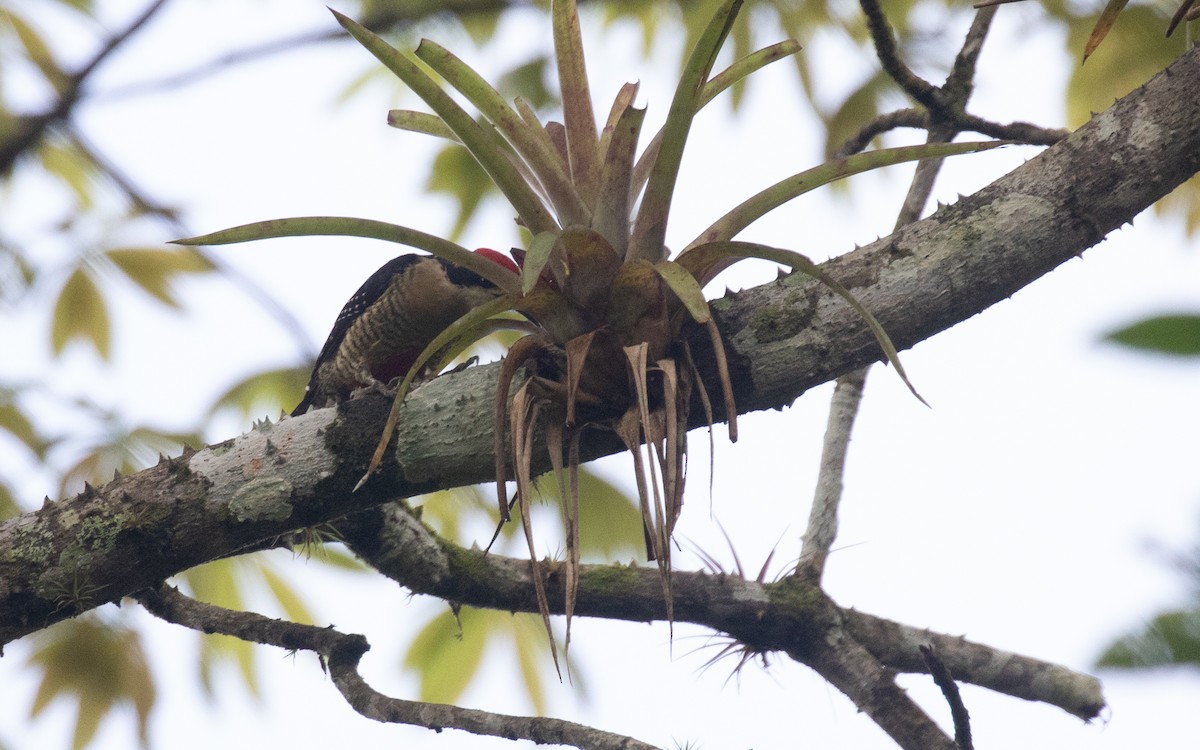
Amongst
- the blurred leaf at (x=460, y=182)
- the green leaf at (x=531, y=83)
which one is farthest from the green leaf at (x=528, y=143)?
the blurred leaf at (x=460, y=182)

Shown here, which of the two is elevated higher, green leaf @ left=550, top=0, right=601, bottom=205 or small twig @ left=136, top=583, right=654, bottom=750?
green leaf @ left=550, top=0, right=601, bottom=205

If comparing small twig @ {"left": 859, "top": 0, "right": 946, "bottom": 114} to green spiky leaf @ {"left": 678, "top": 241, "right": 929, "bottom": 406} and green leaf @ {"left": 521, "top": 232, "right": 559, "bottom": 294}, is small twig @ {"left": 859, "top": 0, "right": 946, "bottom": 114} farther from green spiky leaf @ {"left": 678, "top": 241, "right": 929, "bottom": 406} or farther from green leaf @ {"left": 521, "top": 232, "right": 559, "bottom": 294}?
green leaf @ {"left": 521, "top": 232, "right": 559, "bottom": 294}

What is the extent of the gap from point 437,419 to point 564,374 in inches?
10.1

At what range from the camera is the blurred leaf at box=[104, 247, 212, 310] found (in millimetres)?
3533

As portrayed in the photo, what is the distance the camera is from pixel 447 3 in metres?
2.89

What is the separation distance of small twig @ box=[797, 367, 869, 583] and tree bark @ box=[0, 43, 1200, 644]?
2.36 ft

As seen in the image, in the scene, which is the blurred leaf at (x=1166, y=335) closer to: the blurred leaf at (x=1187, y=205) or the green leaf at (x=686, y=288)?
the green leaf at (x=686, y=288)

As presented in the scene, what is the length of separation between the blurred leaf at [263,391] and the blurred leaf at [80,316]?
598mm

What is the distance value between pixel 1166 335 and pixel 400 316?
9.42 feet

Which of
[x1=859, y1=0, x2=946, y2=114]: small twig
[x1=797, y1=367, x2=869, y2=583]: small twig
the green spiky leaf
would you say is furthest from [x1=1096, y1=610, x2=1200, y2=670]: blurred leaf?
[x1=859, y1=0, x2=946, y2=114]: small twig

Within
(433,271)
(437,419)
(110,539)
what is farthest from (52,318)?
(437,419)

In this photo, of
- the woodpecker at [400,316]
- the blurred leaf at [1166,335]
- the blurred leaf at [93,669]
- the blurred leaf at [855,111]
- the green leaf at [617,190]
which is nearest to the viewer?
the blurred leaf at [1166,335]

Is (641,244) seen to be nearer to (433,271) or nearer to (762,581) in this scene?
(762,581)

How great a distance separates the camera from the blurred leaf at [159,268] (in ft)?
11.6
